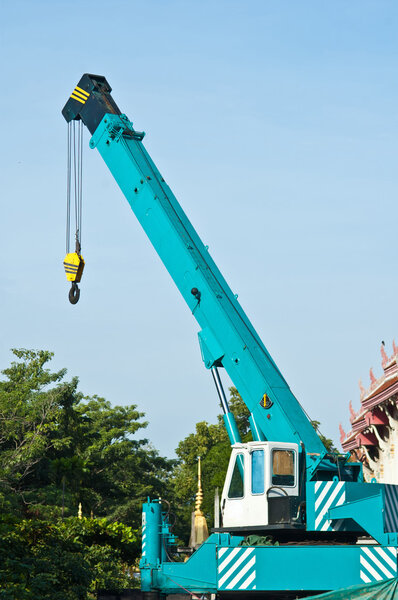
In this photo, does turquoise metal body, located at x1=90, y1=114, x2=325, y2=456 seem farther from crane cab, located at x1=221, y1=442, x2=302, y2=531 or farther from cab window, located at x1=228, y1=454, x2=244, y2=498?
cab window, located at x1=228, y1=454, x2=244, y2=498

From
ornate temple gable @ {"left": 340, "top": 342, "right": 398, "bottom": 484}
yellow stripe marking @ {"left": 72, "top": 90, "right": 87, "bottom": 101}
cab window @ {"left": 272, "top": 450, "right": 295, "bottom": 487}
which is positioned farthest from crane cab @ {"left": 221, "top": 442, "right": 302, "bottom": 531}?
ornate temple gable @ {"left": 340, "top": 342, "right": 398, "bottom": 484}

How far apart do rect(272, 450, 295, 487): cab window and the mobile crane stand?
0.02 m

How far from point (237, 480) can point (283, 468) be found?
1087 millimetres

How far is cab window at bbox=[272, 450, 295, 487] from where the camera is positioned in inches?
624

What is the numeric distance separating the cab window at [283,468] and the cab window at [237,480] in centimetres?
79

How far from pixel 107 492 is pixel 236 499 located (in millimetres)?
52633

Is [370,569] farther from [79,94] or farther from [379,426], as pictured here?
[379,426]

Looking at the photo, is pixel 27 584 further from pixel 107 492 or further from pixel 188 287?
pixel 107 492

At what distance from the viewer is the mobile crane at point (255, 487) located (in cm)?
1527

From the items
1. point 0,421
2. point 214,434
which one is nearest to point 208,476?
point 214,434

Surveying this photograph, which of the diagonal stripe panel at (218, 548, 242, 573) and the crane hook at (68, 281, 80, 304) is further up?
the crane hook at (68, 281, 80, 304)

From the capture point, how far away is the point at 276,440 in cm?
1673

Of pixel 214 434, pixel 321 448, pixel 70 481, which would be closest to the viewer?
pixel 321 448

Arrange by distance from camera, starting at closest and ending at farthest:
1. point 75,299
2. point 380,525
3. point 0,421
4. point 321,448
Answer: point 380,525 → point 321,448 → point 75,299 → point 0,421
